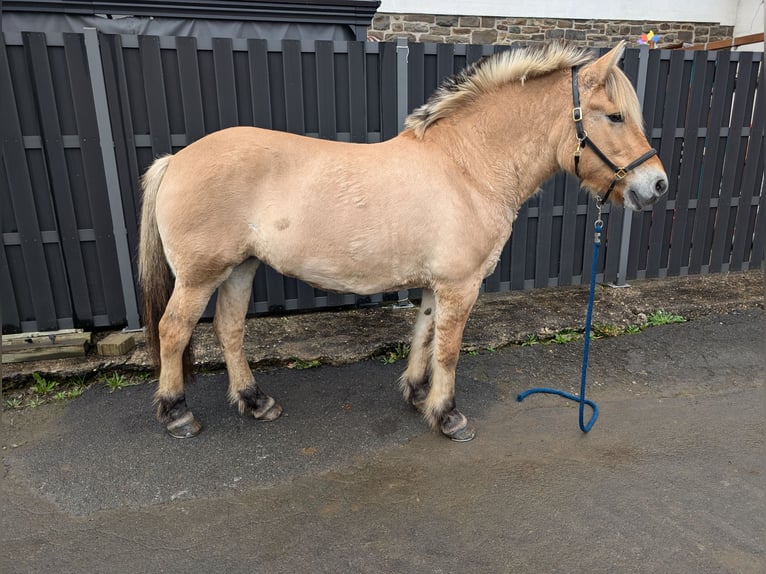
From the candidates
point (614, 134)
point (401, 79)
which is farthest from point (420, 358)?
point (401, 79)

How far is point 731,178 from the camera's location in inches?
202

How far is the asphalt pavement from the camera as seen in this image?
6.80ft

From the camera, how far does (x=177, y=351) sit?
9.12 ft

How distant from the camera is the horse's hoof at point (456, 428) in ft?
9.42

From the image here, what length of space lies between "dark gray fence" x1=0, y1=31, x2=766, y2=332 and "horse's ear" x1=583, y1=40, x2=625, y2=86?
79.3 inches

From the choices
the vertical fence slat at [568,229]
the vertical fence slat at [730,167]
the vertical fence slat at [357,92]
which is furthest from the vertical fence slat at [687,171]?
the vertical fence slat at [357,92]

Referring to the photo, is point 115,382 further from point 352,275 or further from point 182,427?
point 352,275

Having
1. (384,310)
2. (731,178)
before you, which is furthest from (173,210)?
(731,178)

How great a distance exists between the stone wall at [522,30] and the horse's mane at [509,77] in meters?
6.98

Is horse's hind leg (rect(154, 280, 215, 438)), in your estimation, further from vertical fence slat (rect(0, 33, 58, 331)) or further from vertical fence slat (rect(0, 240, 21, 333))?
vertical fence slat (rect(0, 240, 21, 333))

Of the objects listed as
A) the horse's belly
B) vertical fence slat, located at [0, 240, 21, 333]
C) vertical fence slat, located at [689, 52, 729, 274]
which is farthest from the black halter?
vertical fence slat, located at [0, 240, 21, 333]

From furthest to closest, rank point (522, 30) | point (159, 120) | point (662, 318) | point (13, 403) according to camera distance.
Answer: point (522, 30), point (662, 318), point (159, 120), point (13, 403)

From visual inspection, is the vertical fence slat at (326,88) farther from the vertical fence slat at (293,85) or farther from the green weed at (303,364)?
the green weed at (303,364)

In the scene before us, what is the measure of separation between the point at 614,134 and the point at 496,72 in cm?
70
